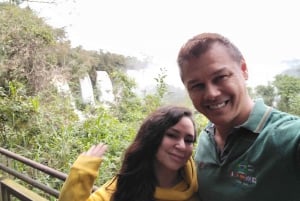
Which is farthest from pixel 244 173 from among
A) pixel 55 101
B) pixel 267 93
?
pixel 55 101

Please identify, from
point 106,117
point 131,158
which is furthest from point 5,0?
point 131,158

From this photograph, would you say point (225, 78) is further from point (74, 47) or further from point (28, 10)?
point (74, 47)

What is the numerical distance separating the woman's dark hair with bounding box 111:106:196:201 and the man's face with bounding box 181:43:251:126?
33 centimetres

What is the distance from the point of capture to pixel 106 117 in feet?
18.9

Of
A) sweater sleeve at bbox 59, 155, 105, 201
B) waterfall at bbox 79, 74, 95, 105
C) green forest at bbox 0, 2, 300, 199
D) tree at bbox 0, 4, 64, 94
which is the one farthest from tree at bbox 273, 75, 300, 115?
waterfall at bbox 79, 74, 95, 105

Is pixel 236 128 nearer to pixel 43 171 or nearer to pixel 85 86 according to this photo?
pixel 43 171

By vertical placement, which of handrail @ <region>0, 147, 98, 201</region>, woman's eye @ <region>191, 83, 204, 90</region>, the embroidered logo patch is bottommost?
handrail @ <region>0, 147, 98, 201</region>

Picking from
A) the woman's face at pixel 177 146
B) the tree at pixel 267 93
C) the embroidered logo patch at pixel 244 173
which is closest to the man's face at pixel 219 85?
the embroidered logo patch at pixel 244 173

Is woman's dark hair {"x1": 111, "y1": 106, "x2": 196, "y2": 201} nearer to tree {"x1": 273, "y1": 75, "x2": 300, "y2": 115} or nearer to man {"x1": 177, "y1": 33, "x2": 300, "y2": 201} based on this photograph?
man {"x1": 177, "y1": 33, "x2": 300, "y2": 201}

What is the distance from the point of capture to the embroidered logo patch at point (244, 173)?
2.97 feet

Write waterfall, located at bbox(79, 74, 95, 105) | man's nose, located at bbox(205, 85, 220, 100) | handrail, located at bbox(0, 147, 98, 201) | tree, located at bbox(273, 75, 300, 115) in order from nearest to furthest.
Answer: man's nose, located at bbox(205, 85, 220, 100) → handrail, located at bbox(0, 147, 98, 201) → tree, located at bbox(273, 75, 300, 115) → waterfall, located at bbox(79, 74, 95, 105)

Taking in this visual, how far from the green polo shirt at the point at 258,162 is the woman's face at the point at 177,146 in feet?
0.56

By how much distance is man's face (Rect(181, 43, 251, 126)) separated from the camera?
957 mm

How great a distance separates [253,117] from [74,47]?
11.3 metres
